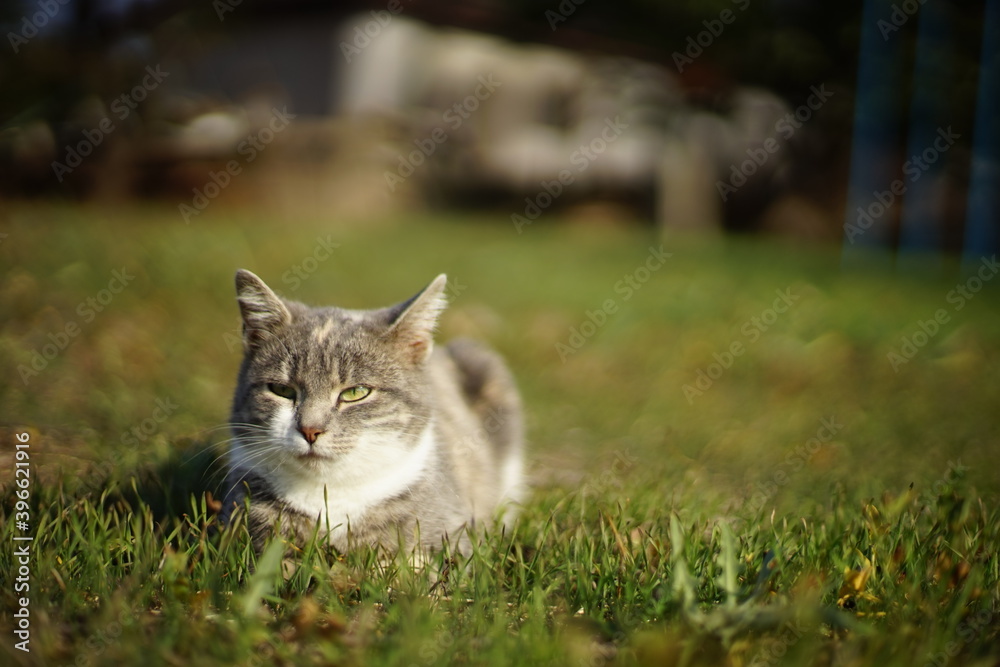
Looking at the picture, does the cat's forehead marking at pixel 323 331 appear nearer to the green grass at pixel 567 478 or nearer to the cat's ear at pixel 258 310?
the cat's ear at pixel 258 310

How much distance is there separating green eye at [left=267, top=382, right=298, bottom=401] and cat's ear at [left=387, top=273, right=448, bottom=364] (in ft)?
1.37

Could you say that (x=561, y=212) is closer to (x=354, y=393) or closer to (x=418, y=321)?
(x=418, y=321)

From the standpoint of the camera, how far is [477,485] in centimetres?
354

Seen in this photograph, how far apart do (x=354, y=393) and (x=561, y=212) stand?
1488cm

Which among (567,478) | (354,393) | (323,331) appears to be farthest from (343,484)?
(567,478)

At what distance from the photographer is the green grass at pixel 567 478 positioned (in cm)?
203

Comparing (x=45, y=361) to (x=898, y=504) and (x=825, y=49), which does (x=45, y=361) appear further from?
(x=825, y=49)

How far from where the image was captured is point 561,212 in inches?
679

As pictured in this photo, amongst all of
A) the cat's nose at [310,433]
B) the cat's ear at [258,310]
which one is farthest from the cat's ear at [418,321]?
the cat's nose at [310,433]

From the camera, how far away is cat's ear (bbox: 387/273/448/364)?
2.88m

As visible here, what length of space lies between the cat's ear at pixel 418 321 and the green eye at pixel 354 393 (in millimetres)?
245

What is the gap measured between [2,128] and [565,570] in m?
9.73

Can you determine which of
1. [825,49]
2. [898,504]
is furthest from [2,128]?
[825,49]

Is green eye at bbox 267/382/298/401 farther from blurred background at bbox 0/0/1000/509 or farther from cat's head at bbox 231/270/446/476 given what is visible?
blurred background at bbox 0/0/1000/509
